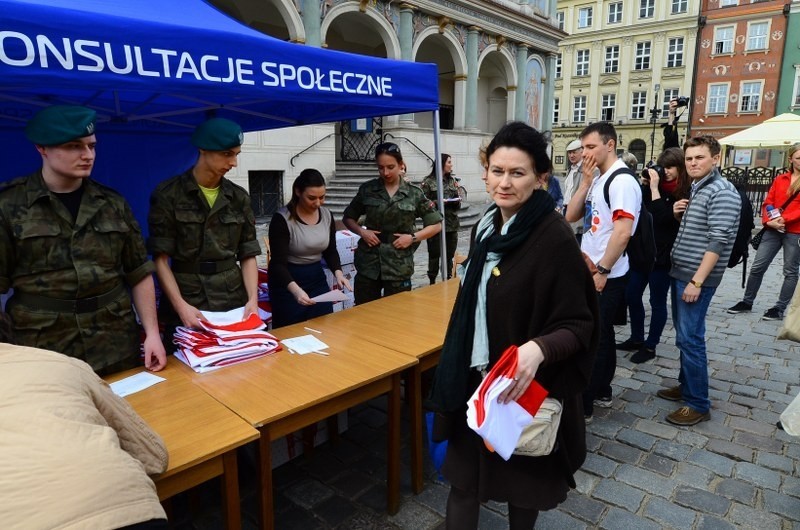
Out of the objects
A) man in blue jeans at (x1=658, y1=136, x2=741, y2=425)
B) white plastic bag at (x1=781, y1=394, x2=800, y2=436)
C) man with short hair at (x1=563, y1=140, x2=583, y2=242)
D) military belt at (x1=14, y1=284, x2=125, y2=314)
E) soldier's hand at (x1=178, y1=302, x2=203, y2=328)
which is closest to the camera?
military belt at (x1=14, y1=284, x2=125, y2=314)

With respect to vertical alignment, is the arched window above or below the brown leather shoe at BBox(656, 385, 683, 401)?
above

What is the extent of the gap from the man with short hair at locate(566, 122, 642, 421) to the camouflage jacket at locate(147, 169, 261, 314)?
2116 mm

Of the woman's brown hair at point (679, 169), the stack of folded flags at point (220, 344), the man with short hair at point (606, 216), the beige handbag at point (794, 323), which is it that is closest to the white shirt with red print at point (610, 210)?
the man with short hair at point (606, 216)

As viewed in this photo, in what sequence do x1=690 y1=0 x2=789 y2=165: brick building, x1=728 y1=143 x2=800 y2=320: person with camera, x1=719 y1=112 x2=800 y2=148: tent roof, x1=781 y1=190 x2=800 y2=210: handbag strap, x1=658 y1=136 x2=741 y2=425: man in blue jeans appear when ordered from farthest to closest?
1. x1=690 y1=0 x2=789 y2=165: brick building
2. x1=719 y1=112 x2=800 y2=148: tent roof
3. x1=728 y1=143 x2=800 y2=320: person with camera
4. x1=781 y1=190 x2=800 y2=210: handbag strap
5. x1=658 y1=136 x2=741 y2=425: man in blue jeans

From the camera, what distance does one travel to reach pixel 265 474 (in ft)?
6.38

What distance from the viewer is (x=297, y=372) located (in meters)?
2.26

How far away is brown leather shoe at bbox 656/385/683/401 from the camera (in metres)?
3.74

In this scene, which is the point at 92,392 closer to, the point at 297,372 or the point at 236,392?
the point at 236,392

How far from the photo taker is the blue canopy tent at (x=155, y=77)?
1.91 metres

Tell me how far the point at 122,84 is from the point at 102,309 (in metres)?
0.96

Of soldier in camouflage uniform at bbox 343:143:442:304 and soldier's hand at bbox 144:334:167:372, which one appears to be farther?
soldier in camouflage uniform at bbox 343:143:442:304

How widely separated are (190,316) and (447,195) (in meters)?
4.98

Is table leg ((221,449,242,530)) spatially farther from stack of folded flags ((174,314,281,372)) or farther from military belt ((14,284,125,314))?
military belt ((14,284,125,314))

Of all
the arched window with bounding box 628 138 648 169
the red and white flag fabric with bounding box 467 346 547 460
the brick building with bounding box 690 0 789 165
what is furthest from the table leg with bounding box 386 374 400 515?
the arched window with bounding box 628 138 648 169
